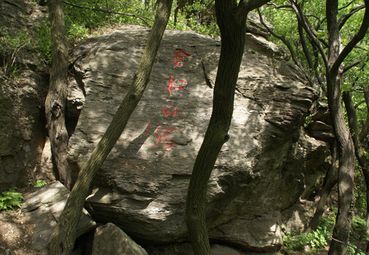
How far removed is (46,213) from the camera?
21.4 ft

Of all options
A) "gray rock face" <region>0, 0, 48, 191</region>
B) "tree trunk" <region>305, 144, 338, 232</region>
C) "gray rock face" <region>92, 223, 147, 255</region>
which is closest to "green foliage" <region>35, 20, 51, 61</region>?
"gray rock face" <region>0, 0, 48, 191</region>

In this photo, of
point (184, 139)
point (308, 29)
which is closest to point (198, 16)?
point (308, 29)

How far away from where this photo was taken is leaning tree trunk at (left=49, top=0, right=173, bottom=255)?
18.1ft

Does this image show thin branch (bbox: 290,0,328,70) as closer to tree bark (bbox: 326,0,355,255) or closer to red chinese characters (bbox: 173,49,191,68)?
tree bark (bbox: 326,0,355,255)

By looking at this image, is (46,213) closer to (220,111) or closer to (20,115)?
(20,115)

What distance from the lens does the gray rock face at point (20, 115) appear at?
7199mm

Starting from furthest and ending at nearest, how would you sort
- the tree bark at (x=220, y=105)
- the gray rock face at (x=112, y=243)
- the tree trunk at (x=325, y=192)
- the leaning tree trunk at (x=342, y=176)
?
1. the tree trunk at (x=325, y=192)
2. the leaning tree trunk at (x=342, y=176)
3. the gray rock face at (x=112, y=243)
4. the tree bark at (x=220, y=105)

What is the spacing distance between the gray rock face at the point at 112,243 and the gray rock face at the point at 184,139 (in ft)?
1.47

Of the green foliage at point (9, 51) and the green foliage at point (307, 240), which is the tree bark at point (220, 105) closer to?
the green foliage at point (307, 240)

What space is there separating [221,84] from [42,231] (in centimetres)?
396

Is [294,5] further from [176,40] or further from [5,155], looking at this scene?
[5,155]

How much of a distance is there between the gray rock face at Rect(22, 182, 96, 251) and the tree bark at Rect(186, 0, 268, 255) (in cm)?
212

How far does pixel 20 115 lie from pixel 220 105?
4584 mm

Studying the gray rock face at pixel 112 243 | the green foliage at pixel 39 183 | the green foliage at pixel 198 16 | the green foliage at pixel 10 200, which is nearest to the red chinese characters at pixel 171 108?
the gray rock face at pixel 112 243
